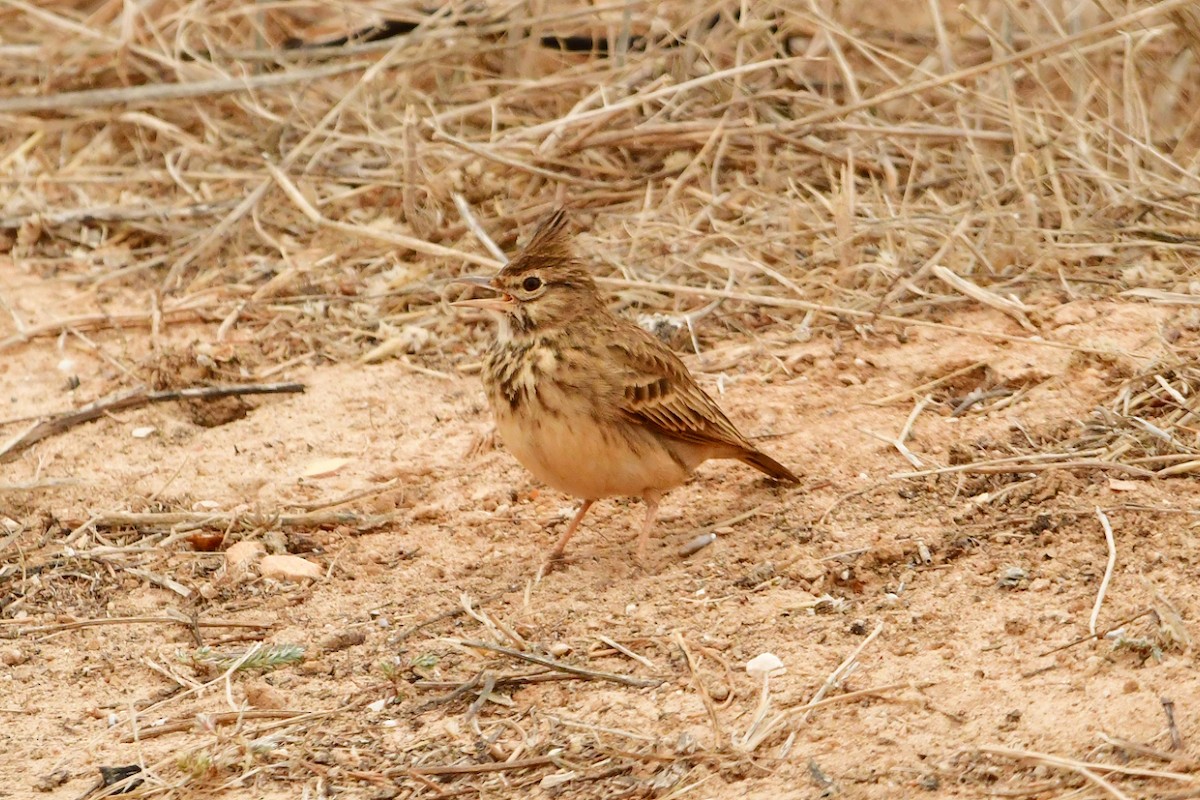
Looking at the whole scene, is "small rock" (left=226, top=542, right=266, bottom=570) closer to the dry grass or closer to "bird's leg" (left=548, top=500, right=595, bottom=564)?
the dry grass

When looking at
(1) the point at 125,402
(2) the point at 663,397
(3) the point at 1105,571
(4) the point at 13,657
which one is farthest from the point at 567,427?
(1) the point at 125,402

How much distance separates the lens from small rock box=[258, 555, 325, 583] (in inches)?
184

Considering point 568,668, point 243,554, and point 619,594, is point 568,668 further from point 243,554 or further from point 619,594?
point 243,554

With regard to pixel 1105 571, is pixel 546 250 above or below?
above

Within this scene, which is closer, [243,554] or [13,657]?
[13,657]

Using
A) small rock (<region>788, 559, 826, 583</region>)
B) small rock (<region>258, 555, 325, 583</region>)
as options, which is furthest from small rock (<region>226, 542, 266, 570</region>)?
small rock (<region>788, 559, 826, 583</region>)

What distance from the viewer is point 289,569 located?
4684mm

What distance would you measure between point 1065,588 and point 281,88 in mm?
5155

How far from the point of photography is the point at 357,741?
367 cm

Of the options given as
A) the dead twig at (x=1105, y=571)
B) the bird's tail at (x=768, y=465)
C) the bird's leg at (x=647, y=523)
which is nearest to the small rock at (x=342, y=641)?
the bird's leg at (x=647, y=523)

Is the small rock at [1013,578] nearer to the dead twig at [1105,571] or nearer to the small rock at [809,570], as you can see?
the dead twig at [1105,571]

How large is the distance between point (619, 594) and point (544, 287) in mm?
1006

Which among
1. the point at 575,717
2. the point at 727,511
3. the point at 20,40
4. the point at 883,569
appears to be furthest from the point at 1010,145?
the point at 20,40

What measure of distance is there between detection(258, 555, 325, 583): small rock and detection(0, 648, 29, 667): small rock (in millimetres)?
723
